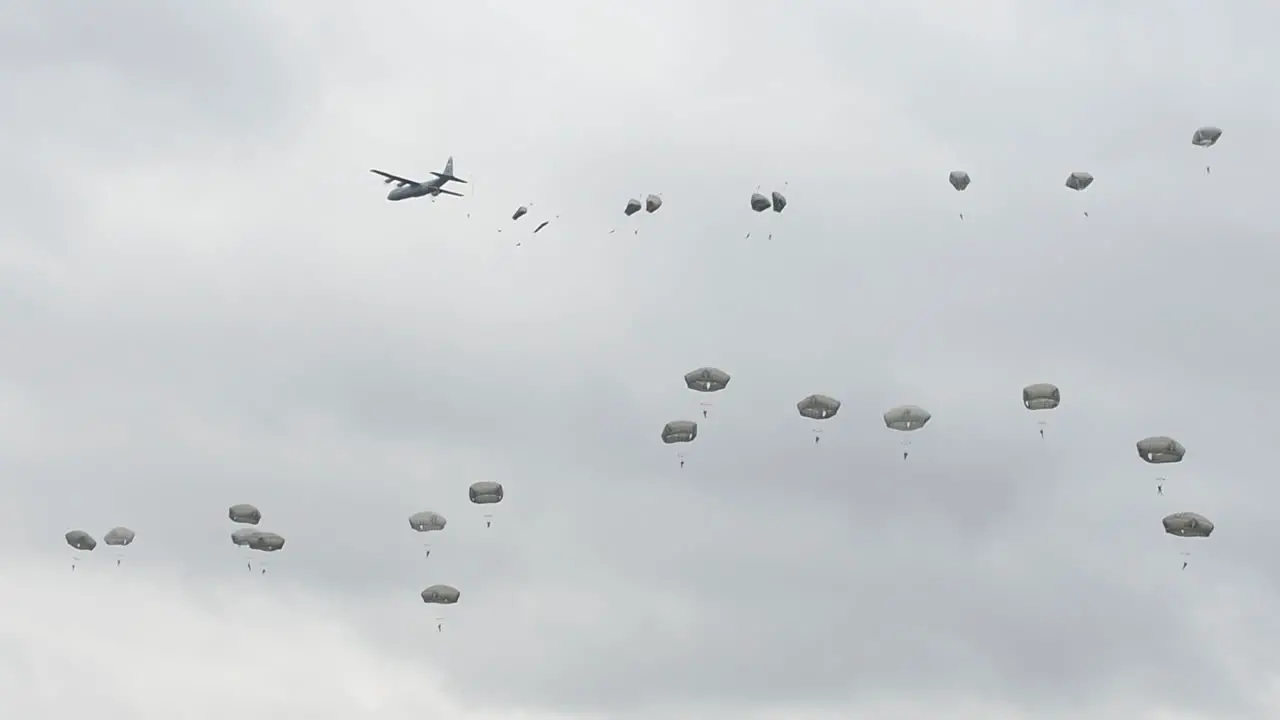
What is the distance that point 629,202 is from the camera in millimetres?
147625

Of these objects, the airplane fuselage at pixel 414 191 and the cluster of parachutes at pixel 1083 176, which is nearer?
the cluster of parachutes at pixel 1083 176

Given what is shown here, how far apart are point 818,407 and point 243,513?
51.6m

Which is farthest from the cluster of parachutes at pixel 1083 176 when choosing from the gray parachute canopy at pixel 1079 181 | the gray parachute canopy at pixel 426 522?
the gray parachute canopy at pixel 426 522

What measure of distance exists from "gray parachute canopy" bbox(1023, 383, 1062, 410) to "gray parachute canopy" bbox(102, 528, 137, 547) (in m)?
81.3

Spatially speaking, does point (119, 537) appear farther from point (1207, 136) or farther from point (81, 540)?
point (1207, 136)

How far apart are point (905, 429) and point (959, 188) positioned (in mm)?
20620

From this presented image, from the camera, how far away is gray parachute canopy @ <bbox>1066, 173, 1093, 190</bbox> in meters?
141

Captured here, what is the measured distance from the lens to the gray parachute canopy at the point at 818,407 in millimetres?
143125

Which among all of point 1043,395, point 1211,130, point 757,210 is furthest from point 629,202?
point 1211,130

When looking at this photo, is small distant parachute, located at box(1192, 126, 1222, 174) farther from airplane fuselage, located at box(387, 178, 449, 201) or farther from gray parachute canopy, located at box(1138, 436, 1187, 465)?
airplane fuselage, located at box(387, 178, 449, 201)

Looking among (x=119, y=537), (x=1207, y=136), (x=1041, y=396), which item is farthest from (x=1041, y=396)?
(x=119, y=537)

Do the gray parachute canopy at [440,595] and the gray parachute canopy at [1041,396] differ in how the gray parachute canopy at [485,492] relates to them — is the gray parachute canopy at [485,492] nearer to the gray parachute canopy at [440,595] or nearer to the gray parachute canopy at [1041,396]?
the gray parachute canopy at [440,595]

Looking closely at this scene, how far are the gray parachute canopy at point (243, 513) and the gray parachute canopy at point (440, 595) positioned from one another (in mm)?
16658

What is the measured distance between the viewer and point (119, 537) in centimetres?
15362
